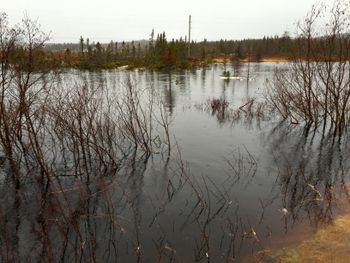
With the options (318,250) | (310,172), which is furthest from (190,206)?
(310,172)

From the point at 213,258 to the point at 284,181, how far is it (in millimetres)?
5051

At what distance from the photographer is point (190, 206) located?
9.08m

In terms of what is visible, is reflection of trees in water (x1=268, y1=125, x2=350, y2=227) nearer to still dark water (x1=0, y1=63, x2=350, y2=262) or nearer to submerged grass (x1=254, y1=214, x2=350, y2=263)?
still dark water (x1=0, y1=63, x2=350, y2=262)

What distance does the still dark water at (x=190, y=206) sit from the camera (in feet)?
23.2

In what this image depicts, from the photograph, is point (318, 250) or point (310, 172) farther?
point (310, 172)

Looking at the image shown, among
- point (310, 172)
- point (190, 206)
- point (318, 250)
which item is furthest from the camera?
point (310, 172)

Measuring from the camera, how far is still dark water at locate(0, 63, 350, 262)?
7.06m

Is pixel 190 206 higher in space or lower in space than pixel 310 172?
lower

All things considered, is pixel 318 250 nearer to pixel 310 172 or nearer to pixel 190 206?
pixel 190 206

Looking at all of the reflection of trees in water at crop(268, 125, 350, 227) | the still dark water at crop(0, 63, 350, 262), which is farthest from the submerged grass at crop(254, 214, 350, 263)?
the reflection of trees in water at crop(268, 125, 350, 227)

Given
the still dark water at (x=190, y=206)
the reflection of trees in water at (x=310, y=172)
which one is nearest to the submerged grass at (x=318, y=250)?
the still dark water at (x=190, y=206)

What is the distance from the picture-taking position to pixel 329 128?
1764 cm

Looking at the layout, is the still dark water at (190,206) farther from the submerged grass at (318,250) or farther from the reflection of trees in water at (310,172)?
the submerged grass at (318,250)

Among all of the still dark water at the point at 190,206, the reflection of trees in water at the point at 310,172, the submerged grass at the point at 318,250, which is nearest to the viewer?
the submerged grass at the point at 318,250
